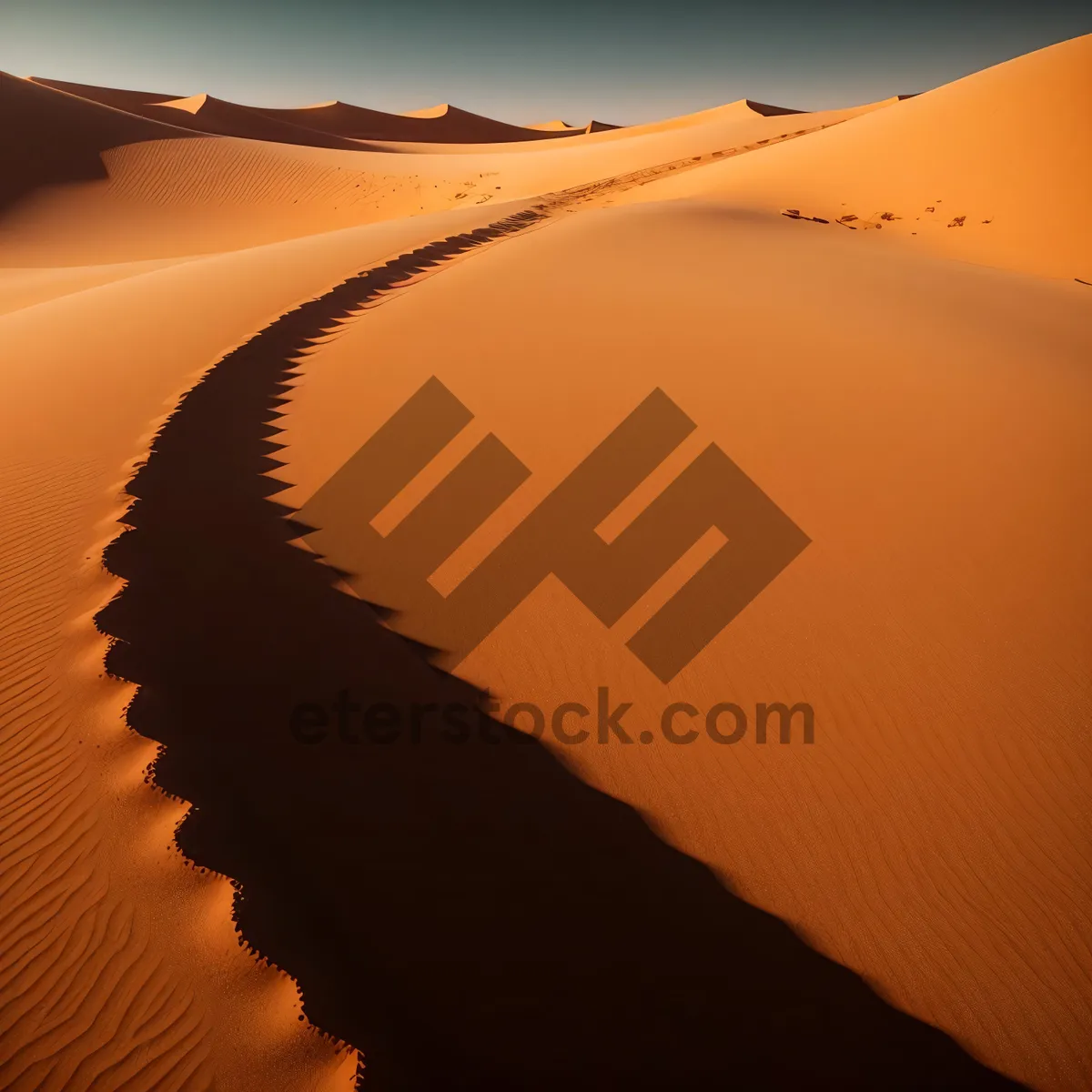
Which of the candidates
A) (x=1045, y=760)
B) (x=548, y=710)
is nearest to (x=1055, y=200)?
(x=1045, y=760)

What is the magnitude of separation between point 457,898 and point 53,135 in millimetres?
39036

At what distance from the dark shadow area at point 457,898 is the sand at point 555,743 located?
1cm

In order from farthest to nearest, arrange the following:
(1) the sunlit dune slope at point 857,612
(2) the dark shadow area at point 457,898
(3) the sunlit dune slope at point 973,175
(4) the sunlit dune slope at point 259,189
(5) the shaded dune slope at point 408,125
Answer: (5) the shaded dune slope at point 408,125 → (4) the sunlit dune slope at point 259,189 → (3) the sunlit dune slope at point 973,175 → (1) the sunlit dune slope at point 857,612 → (2) the dark shadow area at point 457,898

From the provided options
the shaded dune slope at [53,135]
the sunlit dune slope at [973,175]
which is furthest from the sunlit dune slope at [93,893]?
the shaded dune slope at [53,135]

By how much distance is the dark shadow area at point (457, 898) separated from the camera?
2.45 metres

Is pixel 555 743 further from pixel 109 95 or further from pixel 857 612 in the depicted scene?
pixel 109 95

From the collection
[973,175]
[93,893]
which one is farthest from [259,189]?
[93,893]

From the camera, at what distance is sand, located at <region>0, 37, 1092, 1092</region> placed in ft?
8.07

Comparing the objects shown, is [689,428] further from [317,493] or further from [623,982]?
[623,982]

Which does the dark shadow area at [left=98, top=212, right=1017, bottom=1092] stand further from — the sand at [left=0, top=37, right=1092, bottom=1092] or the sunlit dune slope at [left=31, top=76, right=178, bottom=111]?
the sunlit dune slope at [left=31, top=76, right=178, bottom=111]

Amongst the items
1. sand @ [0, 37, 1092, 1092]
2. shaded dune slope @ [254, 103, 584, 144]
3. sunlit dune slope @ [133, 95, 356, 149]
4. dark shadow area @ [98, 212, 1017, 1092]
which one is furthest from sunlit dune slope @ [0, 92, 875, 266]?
shaded dune slope @ [254, 103, 584, 144]

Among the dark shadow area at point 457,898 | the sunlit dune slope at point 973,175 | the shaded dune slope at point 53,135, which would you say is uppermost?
the shaded dune slope at point 53,135

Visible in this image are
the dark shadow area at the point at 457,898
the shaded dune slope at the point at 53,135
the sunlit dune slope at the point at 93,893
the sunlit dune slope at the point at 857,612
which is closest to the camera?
the sunlit dune slope at the point at 93,893

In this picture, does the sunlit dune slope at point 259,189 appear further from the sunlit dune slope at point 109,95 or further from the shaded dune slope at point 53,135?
the sunlit dune slope at point 109,95
